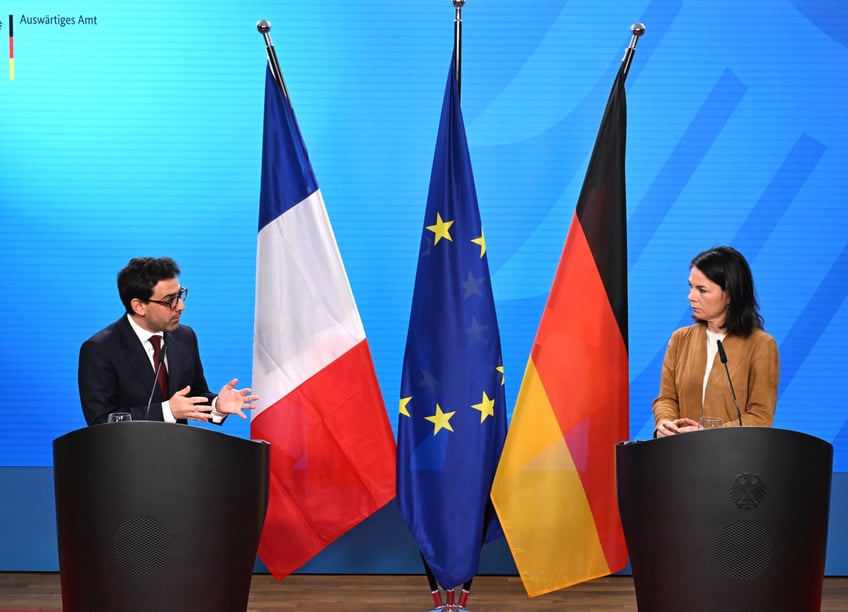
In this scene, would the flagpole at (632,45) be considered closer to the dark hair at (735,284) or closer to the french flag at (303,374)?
the dark hair at (735,284)

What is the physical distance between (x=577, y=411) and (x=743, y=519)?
92cm

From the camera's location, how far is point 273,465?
10.7 ft

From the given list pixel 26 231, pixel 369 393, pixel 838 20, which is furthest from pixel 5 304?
pixel 838 20

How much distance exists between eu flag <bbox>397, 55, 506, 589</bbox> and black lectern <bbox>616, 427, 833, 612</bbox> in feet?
2.89

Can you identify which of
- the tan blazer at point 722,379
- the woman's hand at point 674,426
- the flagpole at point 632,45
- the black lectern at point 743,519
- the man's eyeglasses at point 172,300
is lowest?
the black lectern at point 743,519

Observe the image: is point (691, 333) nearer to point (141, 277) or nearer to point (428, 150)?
point (428, 150)

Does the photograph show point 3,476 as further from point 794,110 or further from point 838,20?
point 838,20

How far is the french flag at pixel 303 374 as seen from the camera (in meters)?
3.25

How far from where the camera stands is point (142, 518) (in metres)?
2.35

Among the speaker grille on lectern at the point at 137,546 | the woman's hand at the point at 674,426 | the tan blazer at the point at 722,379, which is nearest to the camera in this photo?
the speaker grille on lectern at the point at 137,546

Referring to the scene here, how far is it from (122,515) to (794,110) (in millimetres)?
3316

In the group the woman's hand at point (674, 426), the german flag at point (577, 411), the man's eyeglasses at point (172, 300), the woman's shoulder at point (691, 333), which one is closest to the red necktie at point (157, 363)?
the man's eyeglasses at point (172, 300)

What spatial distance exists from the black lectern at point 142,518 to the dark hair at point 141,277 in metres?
0.79

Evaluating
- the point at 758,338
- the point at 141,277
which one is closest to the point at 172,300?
the point at 141,277
